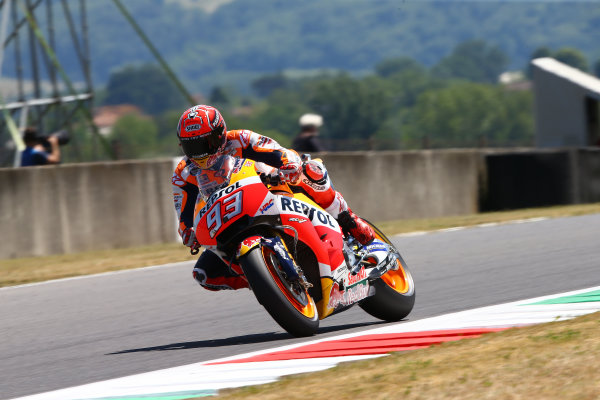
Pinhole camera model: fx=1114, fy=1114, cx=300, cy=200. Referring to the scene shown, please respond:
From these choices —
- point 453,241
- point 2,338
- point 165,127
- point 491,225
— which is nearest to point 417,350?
point 2,338

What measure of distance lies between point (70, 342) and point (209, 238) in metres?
1.47

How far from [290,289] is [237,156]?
885mm

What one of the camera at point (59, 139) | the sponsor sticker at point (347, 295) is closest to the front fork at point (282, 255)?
the sponsor sticker at point (347, 295)

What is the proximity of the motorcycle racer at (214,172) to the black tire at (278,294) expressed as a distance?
32cm

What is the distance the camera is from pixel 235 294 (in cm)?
878

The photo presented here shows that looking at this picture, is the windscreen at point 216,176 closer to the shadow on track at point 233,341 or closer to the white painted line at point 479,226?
the shadow on track at point 233,341

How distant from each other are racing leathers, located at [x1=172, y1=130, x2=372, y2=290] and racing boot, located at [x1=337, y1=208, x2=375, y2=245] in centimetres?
17

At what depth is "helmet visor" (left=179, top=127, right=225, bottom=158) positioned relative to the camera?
623cm

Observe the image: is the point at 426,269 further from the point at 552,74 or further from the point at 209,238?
the point at 552,74

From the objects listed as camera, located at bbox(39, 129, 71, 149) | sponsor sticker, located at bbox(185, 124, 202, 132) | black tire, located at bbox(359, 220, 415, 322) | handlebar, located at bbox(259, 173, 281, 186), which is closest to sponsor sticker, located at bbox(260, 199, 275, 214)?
handlebar, located at bbox(259, 173, 281, 186)

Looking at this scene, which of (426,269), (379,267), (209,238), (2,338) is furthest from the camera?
(426,269)

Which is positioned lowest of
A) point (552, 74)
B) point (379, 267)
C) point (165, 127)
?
point (379, 267)

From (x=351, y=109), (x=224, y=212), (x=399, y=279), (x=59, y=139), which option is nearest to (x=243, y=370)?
(x=224, y=212)

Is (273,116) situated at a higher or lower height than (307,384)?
higher
